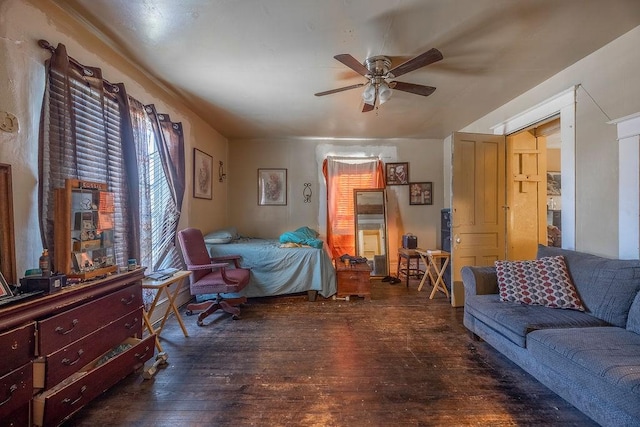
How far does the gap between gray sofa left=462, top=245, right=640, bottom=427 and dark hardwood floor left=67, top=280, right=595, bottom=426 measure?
7.1 inches

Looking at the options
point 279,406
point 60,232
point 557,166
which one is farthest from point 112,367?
point 557,166

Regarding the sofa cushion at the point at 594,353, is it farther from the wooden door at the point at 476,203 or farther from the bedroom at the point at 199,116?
the wooden door at the point at 476,203

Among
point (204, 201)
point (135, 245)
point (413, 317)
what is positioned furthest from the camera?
point (204, 201)

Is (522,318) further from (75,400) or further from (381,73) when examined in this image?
(75,400)

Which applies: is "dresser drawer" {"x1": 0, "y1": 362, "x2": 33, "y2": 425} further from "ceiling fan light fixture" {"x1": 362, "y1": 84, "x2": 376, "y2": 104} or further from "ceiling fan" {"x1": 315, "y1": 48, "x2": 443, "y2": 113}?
"ceiling fan light fixture" {"x1": 362, "y1": 84, "x2": 376, "y2": 104}

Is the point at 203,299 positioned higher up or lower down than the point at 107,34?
lower down

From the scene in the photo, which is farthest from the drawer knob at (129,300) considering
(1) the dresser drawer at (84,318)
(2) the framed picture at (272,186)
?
(2) the framed picture at (272,186)

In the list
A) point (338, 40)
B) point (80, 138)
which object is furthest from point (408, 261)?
point (80, 138)

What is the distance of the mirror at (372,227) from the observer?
4684mm

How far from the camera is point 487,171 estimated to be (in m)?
3.35

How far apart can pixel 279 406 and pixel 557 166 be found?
20.8ft

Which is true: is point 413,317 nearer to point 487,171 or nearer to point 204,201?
point 487,171

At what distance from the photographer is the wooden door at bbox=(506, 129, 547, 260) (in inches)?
145

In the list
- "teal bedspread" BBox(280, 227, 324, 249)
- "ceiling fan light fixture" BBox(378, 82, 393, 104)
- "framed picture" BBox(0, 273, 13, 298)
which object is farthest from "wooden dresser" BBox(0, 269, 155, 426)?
"ceiling fan light fixture" BBox(378, 82, 393, 104)
